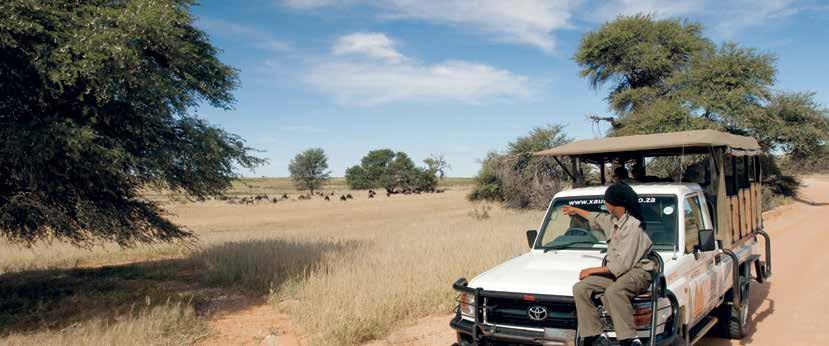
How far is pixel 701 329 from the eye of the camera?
571 cm

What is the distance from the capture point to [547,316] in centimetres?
472

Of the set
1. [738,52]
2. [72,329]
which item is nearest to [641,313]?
[72,329]

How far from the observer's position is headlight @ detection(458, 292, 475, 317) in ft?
16.8

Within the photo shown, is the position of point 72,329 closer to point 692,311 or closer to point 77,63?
point 77,63

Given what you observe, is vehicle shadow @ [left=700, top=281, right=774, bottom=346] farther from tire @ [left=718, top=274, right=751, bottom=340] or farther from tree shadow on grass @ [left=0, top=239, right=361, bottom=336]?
tree shadow on grass @ [left=0, top=239, right=361, bottom=336]

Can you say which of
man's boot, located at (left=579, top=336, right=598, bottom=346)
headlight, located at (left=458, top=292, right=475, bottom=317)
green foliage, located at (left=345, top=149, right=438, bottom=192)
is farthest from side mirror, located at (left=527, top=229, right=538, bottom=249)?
green foliage, located at (left=345, top=149, right=438, bottom=192)

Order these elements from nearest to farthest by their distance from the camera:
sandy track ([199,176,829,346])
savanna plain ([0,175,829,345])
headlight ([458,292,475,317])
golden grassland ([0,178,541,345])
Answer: headlight ([458,292,475,317]) → sandy track ([199,176,829,346]) → savanna plain ([0,175,829,345]) → golden grassland ([0,178,541,345])

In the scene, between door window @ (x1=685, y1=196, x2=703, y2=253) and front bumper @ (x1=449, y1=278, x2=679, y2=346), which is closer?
front bumper @ (x1=449, y1=278, x2=679, y2=346)

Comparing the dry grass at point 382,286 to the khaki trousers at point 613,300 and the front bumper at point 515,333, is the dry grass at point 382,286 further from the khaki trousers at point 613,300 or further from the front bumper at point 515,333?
the khaki trousers at point 613,300

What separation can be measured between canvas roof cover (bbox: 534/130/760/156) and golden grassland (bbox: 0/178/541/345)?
2.82 m

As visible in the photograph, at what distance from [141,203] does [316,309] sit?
4213 mm

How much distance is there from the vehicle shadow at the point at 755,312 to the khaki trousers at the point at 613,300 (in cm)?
292

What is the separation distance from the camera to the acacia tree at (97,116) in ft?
25.1

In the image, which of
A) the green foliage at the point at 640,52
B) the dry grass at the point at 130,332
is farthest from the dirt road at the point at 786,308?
the green foliage at the point at 640,52
